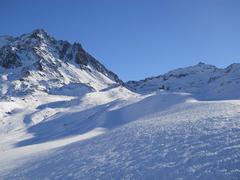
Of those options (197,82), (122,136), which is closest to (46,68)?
(197,82)

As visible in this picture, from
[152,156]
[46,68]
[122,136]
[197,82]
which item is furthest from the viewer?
[46,68]

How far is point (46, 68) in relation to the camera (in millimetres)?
143750

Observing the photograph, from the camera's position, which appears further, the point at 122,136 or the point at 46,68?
the point at 46,68

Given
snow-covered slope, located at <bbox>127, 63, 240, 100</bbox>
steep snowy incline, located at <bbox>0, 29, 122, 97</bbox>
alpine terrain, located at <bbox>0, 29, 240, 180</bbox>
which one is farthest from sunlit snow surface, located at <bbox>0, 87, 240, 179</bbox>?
steep snowy incline, located at <bbox>0, 29, 122, 97</bbox>

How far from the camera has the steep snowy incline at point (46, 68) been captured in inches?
4815

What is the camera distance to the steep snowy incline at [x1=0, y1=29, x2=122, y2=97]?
122 metres

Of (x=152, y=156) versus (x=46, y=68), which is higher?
(x=46, y=68)

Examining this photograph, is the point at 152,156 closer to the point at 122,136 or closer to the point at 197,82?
the point at 122,136

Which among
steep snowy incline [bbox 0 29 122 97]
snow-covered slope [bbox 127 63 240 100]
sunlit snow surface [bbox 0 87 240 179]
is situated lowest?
sunlit snow surface [bbox 0 87 240 179]

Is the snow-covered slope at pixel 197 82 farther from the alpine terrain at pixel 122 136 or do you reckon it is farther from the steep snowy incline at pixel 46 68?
the steep snowy incline at pixel 46 68

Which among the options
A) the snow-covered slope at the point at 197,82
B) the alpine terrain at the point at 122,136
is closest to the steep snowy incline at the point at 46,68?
the alpine terrain at the point at 122,136

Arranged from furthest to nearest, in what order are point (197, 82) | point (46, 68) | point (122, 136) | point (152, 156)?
point (46, 68)
point (197, 82)
point (122, 136)
point (152, 156)

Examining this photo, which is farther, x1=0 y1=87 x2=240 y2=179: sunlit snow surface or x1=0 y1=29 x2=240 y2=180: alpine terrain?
x1=0 y1=29 x2=240 y2=180: alpine terrain

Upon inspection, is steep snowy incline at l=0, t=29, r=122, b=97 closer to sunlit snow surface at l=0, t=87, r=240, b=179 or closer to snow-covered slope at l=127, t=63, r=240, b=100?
snow-covered slope at l=127, t=63, r=240, b=100
